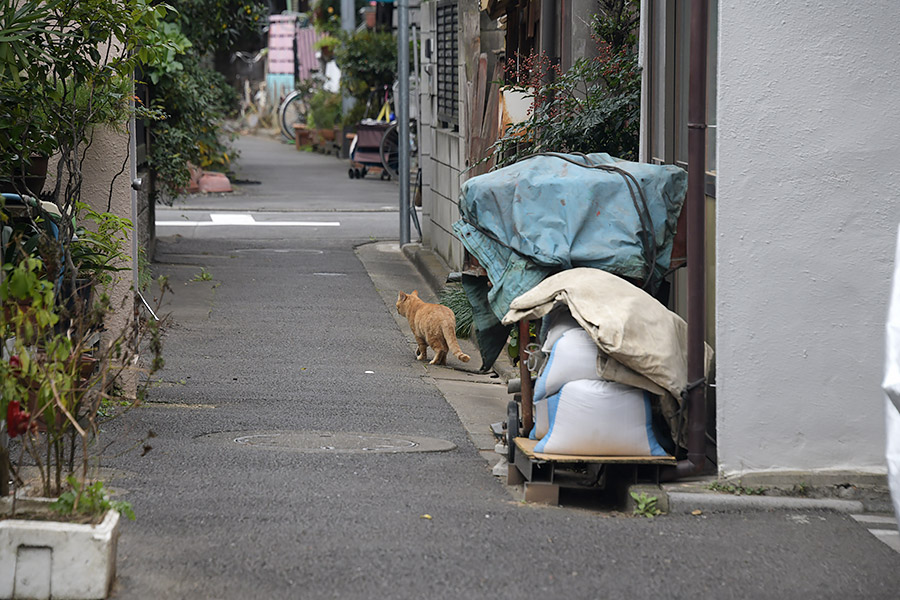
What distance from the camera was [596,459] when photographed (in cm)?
568

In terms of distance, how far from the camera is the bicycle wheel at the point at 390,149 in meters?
24.9

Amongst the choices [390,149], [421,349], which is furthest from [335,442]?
[390,149]

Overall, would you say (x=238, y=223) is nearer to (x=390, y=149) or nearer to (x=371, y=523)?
(x=390, y=149)

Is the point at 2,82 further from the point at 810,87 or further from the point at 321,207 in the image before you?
→ the point at 321,207

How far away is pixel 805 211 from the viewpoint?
553cm

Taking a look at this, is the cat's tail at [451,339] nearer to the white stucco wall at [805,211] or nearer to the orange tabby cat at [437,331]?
the orange tabby cat at [437,331]

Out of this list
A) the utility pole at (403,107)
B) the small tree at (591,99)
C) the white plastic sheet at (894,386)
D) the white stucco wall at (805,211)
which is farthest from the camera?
the utility pole at (403,107)

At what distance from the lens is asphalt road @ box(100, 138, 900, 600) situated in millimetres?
4531

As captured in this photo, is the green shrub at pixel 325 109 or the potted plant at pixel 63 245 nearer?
the potted plant at pixel 63 245

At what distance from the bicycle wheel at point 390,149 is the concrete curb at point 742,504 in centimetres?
1954

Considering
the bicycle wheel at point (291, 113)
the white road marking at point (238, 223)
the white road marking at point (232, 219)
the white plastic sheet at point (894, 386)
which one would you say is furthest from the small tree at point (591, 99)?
the bicycle wheel at point (291, 113)

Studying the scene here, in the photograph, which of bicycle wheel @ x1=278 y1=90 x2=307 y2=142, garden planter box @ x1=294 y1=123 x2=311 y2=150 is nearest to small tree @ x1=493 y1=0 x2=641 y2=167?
garden planter box @ x1=294 y1=123 x2=311 y2=150

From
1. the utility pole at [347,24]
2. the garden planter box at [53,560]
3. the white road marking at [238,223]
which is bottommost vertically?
the white road marking at [238,223]

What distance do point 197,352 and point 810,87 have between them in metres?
6.31
